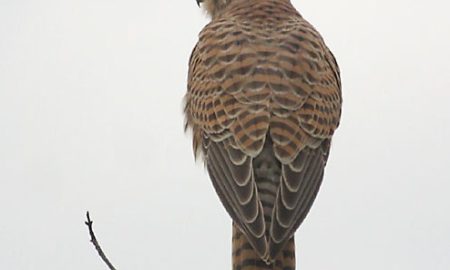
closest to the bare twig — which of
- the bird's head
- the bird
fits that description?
the bird

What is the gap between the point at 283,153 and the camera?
26.2 ft

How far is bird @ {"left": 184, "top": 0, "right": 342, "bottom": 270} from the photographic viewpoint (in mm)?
7754

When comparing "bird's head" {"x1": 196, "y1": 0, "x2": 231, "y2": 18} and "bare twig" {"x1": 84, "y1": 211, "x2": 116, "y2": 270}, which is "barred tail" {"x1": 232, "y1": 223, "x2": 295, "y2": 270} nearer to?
"bare twig" {"x1": 84, "y1": 211, "x2": 116, "y2": 270}

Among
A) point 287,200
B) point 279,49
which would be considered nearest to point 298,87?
point 279,49

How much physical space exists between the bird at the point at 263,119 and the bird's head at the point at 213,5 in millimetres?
662

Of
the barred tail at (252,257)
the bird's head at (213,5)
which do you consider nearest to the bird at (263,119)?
the barred tail at (252,257)

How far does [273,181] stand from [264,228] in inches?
15.8

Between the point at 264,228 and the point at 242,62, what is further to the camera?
the point at 242,62

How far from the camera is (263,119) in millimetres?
8117

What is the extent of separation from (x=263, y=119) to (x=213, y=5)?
236 cm

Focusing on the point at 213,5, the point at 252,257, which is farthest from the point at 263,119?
the point at 213,5

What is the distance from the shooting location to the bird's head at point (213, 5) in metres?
10.1

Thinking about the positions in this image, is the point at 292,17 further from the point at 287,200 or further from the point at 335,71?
the point at 287,200

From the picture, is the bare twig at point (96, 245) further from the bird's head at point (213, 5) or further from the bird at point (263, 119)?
the bird's head at point (213, 5)
